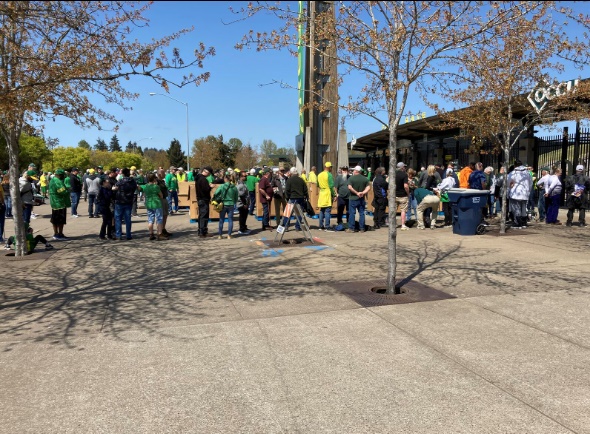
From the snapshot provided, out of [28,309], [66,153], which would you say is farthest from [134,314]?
[66,153]

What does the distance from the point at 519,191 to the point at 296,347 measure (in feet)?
33.1

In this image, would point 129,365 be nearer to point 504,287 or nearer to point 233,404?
point 233,404

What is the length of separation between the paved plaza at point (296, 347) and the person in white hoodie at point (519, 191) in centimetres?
417

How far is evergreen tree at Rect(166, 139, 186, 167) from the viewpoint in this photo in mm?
101188

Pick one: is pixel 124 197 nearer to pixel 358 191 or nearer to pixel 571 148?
pixel 358 191

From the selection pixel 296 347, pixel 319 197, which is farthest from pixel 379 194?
pixel 296 347

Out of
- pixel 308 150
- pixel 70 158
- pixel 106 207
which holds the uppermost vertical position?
pixel 70 158

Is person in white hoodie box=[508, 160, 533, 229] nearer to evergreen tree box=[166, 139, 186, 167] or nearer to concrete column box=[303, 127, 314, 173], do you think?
concrete column box=[303, 127, 314, 173]

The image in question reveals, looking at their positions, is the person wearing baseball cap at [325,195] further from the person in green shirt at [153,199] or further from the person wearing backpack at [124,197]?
the person wearing backpack at [124,197]

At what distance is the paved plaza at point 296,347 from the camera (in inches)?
130

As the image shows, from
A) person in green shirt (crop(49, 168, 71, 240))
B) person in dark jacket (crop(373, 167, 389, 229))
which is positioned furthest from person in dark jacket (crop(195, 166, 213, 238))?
person in dark jacket (crop(373, 167, 389, 229))

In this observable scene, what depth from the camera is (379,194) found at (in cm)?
1312

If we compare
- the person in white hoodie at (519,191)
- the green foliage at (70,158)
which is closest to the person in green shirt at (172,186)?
the person in white hoodie at (519,191)

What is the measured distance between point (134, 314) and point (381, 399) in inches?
131
